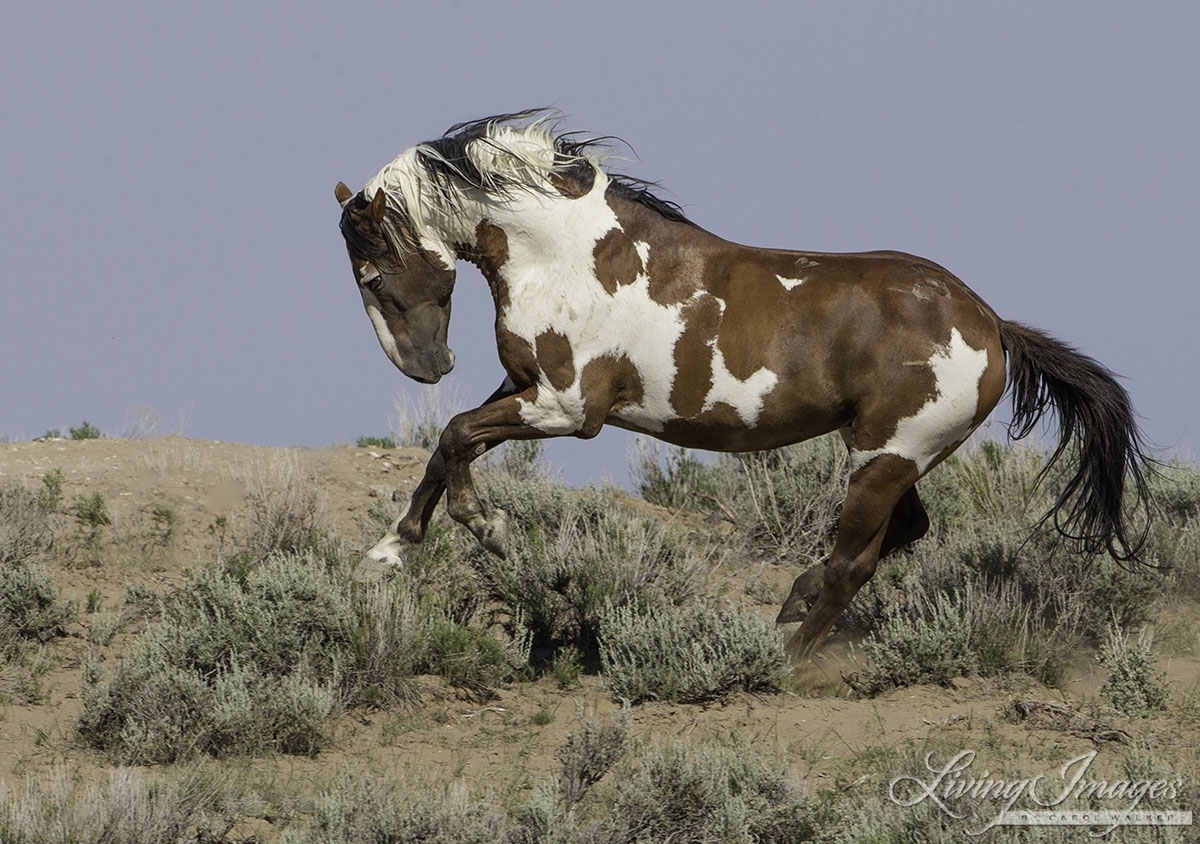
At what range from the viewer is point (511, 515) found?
9.28m

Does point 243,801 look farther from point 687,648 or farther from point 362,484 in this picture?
point 362,484

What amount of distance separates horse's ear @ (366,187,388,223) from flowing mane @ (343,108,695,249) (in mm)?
71

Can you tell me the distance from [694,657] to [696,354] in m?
1.49

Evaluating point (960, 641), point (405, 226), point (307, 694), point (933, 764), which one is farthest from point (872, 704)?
point (405, 226)

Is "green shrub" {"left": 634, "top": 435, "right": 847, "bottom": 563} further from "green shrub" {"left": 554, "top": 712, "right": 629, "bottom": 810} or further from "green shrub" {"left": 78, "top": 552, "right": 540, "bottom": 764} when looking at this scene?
"green shrub" {"left": 554, "top": 712, "right": 629, "bottom": 810}

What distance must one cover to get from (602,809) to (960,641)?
2.75 meters

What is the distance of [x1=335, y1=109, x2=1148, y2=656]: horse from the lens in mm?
6699

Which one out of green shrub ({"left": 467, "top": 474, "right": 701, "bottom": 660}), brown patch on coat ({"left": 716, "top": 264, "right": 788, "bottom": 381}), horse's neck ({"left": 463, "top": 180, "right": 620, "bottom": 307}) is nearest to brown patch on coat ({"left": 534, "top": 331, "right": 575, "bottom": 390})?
horse's neck ({"left": 463, "top": 180, "right": 620, "bottom": 307})

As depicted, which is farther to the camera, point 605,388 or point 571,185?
point 571,185

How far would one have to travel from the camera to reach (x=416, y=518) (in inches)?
271

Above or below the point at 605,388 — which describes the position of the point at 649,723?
below

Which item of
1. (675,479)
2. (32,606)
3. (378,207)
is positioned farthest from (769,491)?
(32,606)

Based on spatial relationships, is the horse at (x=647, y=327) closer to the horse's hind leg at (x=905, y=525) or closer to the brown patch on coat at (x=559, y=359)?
the brown patch on coat at (x=559, y=359)

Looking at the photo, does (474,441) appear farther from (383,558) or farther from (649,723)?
(649,723)
